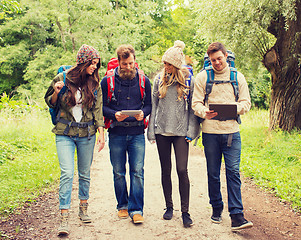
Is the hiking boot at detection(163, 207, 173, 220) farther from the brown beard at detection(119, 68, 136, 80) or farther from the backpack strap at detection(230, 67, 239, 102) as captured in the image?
the brown beard at detection(119, 68, 136, 80)

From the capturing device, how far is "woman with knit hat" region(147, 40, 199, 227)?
14.0 feet

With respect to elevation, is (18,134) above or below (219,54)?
below

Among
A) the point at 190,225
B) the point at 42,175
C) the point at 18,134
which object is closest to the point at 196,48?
the point at 18,134

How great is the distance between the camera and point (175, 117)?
4293 mm

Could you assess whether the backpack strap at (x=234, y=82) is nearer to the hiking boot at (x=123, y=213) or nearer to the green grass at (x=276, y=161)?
the hiking boot at (x=123, y=213)

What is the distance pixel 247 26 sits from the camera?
9977 millimetres

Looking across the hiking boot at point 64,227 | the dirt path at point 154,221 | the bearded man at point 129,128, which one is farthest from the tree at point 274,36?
the hiking boot at point 64,227

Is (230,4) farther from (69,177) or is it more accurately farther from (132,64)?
(69,177)

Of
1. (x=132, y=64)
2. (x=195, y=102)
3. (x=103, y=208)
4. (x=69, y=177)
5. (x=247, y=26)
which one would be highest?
(x=247, y=26)

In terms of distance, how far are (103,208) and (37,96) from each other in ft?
65.9

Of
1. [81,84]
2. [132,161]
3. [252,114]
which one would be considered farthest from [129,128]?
[252,114]

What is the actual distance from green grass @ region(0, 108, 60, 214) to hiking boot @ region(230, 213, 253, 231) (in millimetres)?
3164

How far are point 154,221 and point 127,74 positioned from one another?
6.49 ft

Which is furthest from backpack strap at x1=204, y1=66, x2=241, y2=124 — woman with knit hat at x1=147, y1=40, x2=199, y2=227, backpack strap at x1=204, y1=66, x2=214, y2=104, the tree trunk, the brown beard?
the tree trunk
